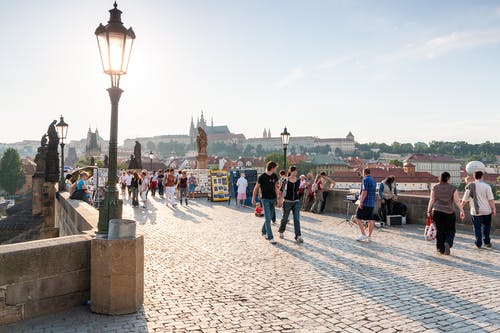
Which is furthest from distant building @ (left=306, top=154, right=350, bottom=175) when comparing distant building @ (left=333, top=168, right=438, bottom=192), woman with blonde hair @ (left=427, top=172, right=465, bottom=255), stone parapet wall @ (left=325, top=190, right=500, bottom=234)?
woman with blonde hair @ (left=427, top=172, right=465, bottom=255)

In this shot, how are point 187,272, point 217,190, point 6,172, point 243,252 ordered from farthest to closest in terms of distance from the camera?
point 6,172, point 217,190, point 243,252, point 187,272

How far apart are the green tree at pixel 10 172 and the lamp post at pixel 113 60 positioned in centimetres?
9253

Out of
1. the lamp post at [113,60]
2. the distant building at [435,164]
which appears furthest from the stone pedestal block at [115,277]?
the distant building at [435,164]

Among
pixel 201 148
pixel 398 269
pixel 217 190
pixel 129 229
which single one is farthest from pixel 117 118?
pixel 201 148

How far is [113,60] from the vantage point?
5.02 metres

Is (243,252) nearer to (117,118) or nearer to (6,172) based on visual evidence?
(117,118)

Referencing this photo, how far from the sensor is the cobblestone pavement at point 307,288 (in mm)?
4246

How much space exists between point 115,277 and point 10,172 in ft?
309

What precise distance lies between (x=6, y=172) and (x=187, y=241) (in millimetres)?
90637

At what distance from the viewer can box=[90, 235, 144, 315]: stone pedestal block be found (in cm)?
448

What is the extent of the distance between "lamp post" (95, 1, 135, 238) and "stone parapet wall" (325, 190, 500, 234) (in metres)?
9.00

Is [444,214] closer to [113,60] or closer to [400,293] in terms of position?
[400,293]

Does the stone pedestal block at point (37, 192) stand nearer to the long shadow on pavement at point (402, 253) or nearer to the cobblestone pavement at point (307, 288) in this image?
the cobblestone pavement at point (307, 288)

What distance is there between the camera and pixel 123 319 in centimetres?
435
